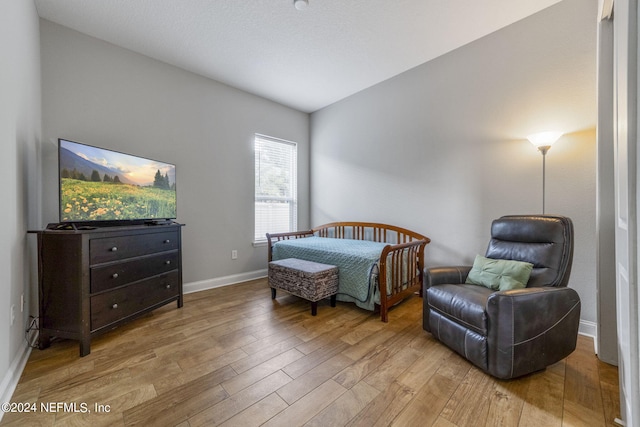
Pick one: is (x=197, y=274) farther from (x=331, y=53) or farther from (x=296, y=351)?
(x=331, y=53)

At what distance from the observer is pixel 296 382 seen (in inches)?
58.2

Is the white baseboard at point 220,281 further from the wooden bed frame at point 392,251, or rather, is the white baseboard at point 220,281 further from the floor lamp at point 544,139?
the floor lamp at point 544,139

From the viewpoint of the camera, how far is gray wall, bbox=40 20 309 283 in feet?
7.50

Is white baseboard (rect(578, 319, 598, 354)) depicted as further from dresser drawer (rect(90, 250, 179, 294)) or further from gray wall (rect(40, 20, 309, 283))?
dresser drawer (rect(90, 250, 179, 294))

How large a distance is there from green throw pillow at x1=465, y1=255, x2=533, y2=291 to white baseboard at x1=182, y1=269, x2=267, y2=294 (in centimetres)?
274

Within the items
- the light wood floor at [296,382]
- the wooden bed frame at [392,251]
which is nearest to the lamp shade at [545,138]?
the wooden bed frame at [392,251]

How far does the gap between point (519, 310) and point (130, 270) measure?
2765 mm

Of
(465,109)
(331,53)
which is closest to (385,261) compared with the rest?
(465,109)

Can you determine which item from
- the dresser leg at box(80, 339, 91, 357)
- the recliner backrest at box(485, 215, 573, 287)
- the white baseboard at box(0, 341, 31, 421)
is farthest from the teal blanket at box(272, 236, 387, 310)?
the white baseboard at box(0, 341, 31, 421)

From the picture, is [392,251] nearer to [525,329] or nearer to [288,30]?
[525,329]

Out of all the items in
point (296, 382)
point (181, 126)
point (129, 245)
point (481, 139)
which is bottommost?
point (296, 382)

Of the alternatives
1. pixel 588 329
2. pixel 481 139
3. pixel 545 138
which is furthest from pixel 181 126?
pixel 588 329

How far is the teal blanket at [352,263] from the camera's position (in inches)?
93.8

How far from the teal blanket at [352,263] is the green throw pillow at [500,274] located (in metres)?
0.80
